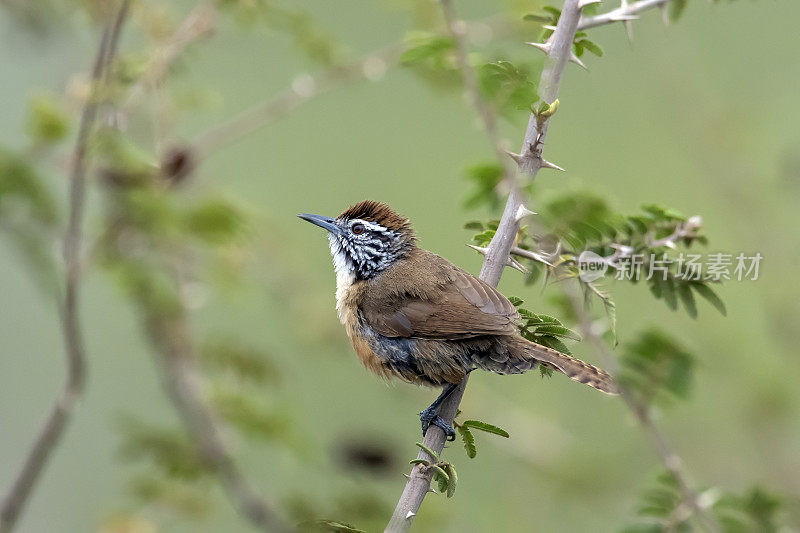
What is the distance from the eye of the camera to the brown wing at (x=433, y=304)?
3.33 meters

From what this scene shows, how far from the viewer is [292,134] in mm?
10547

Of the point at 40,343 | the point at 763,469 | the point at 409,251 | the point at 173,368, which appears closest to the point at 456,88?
the point at 409,251

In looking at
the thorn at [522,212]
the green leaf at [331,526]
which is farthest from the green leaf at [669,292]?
the green leaf at [331,526]

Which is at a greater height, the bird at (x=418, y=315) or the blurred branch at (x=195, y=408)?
the bird at (x=418, y=315)

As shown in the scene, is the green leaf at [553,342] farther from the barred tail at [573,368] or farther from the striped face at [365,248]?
the striped face at [365,248]

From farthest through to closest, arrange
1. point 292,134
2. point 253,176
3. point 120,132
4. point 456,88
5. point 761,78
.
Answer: point 292,134, point 253,176, point 761,78, point 456,88, point 120,132

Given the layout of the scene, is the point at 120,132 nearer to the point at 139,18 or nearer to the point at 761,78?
the point at 139,18

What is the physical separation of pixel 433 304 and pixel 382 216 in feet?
2.52

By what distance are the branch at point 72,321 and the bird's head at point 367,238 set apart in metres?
1.10

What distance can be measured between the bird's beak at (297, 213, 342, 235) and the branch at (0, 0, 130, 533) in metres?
1.08

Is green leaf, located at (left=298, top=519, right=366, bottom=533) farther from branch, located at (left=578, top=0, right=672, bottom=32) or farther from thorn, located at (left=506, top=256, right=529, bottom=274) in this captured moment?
branch, located at (left=578, top=0, right=672, bottom=32)

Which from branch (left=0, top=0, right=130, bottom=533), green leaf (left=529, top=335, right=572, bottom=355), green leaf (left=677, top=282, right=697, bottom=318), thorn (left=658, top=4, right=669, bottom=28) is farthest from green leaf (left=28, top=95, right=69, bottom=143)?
green leaf (left=677, top=282, right=697, bottom=318)

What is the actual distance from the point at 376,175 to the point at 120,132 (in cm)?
540

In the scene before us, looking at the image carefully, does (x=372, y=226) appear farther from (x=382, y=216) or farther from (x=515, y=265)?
(x=515, y=265)
